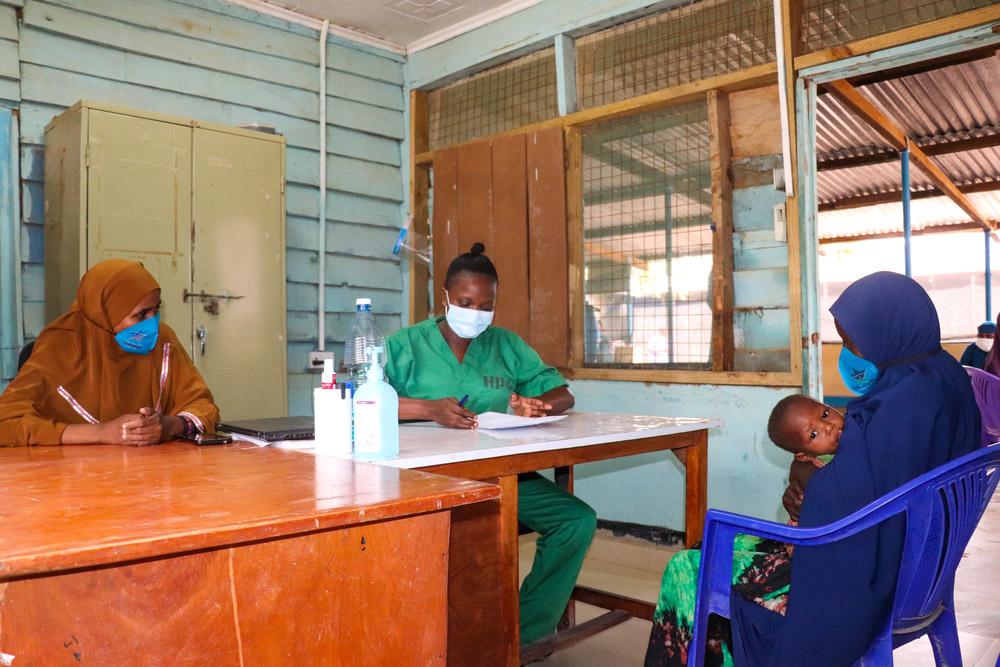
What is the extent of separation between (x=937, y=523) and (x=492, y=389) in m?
1.68

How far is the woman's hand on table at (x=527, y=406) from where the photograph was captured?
266cm

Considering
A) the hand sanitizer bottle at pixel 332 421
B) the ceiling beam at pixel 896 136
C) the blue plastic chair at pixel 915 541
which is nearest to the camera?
the blue plastic chair at pixel 915 541

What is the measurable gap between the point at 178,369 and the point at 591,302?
2.45 meters

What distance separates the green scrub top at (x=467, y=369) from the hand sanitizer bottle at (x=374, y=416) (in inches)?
38.2

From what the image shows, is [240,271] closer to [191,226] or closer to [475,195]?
[191,226]

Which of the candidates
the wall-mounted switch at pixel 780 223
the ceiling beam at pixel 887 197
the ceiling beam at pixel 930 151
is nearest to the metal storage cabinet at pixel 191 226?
the wall-mounted switch at pixel 780 223

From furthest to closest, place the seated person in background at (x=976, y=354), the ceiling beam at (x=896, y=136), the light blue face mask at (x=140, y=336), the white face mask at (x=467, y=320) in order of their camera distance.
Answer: the seated person in background at (x=976, y=354) < the ceiling beam at (x=896, y=136) < the white face mask at (x=467, y=320) < the light blue face mask at (x=140, y=336)

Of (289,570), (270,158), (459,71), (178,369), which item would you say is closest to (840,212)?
(459,71)

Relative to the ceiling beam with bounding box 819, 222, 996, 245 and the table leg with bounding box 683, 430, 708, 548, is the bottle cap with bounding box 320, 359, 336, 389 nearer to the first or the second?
the table leg with bounding box 683, 430, 708, 548

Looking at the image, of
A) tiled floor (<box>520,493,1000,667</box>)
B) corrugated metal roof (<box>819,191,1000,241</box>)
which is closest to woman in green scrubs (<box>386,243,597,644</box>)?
tiled floor (<box>520,493,1000,667</box>)

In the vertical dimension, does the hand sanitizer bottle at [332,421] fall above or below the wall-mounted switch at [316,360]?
below

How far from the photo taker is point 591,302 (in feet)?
14.3

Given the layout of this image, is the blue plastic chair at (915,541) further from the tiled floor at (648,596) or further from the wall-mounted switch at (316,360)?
the wall-mounted switch at (316,360)

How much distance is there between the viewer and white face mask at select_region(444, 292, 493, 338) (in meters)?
2.76
